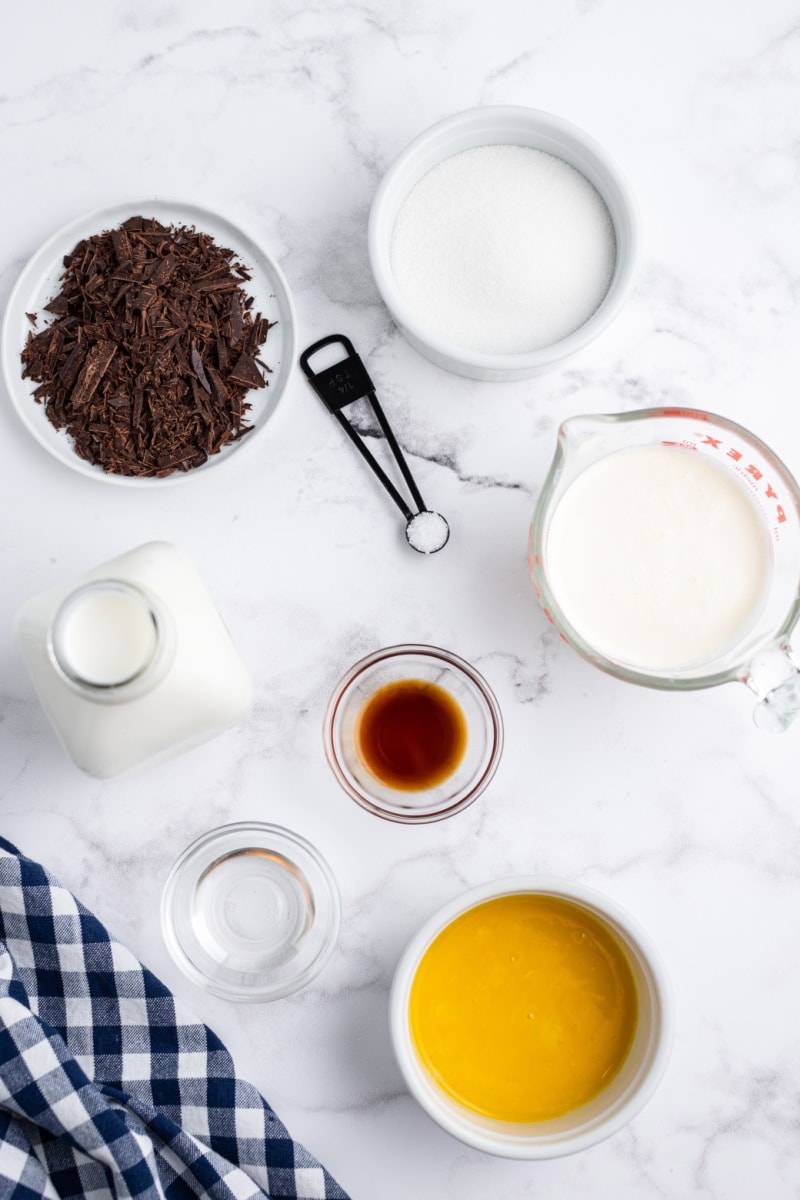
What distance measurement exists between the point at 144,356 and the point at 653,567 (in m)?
0.68

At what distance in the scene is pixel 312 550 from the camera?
127cm

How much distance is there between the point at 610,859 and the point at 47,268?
105 cm

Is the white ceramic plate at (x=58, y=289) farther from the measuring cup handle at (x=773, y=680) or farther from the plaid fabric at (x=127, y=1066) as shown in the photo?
the measuring cup handle at (x=773, y=680)

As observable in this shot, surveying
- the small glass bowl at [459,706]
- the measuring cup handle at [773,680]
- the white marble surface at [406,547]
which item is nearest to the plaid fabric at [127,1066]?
the white marble surface at [406,547]

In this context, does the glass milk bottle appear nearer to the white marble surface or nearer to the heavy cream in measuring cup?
the white marble surface

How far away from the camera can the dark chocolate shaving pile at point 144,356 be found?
122 cm

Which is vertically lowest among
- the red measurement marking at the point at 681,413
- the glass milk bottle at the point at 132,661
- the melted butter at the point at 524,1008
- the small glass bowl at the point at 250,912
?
the melted butter at the point at 524,1008

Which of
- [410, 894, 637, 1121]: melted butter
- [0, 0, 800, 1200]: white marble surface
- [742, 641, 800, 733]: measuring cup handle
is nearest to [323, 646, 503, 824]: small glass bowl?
[0, 0, 800, 1200]: white marble surface

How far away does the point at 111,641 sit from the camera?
97 cm

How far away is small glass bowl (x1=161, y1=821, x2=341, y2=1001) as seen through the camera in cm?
122

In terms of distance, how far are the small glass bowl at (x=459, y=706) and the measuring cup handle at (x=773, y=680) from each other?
Answer: 0.31 m

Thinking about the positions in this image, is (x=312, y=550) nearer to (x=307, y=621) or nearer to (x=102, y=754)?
(x=307, y=621)

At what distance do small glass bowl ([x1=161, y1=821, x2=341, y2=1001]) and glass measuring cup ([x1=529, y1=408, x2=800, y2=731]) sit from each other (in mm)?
455

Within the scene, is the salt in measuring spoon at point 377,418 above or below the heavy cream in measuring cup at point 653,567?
above
